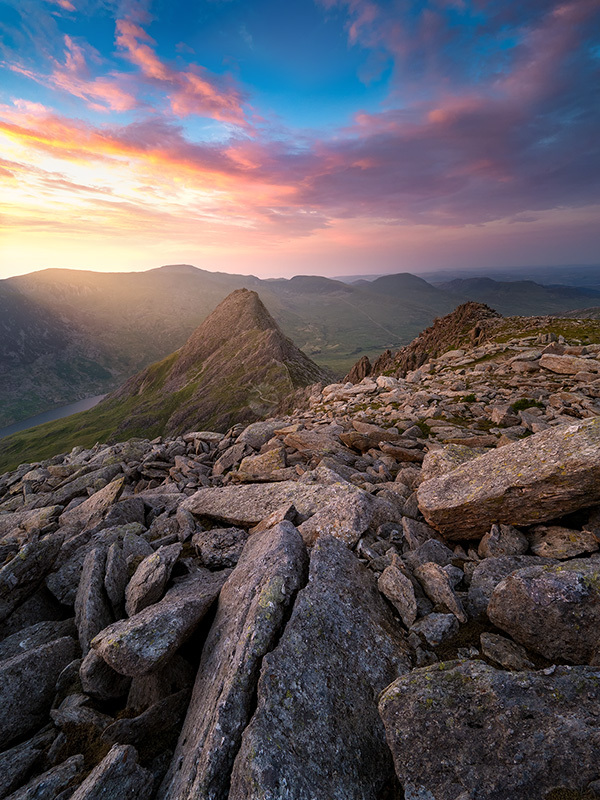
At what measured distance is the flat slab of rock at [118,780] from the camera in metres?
6.23

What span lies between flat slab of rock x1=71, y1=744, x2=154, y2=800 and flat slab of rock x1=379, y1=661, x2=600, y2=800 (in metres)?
4.82

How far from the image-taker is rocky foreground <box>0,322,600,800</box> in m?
5.81

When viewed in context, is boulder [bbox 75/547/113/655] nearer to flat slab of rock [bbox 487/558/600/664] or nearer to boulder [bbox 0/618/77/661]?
boulder [bbox 0/618/77/661]

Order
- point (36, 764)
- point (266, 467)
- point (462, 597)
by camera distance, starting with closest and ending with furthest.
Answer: point (36, 764), point (462, 597), point (266, 467)

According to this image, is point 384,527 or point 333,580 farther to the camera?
point 384,527

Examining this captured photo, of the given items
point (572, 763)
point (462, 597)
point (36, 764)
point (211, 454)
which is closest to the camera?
point (572, 763)

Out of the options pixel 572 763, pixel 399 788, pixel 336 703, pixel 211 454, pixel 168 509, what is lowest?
pixel 211 454

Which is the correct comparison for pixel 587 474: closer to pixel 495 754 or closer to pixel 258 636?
pixel 495 754

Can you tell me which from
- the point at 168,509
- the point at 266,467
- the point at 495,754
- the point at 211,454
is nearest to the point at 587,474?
the point at 495,754

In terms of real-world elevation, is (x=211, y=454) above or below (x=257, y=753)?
below

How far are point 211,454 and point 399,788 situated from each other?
25330 mm

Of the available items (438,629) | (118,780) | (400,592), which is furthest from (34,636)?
(438,629)

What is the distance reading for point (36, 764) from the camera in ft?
25.3

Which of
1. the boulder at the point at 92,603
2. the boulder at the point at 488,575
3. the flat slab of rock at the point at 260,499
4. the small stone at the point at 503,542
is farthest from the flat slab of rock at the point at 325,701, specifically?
the boulder at the point at 92,603
